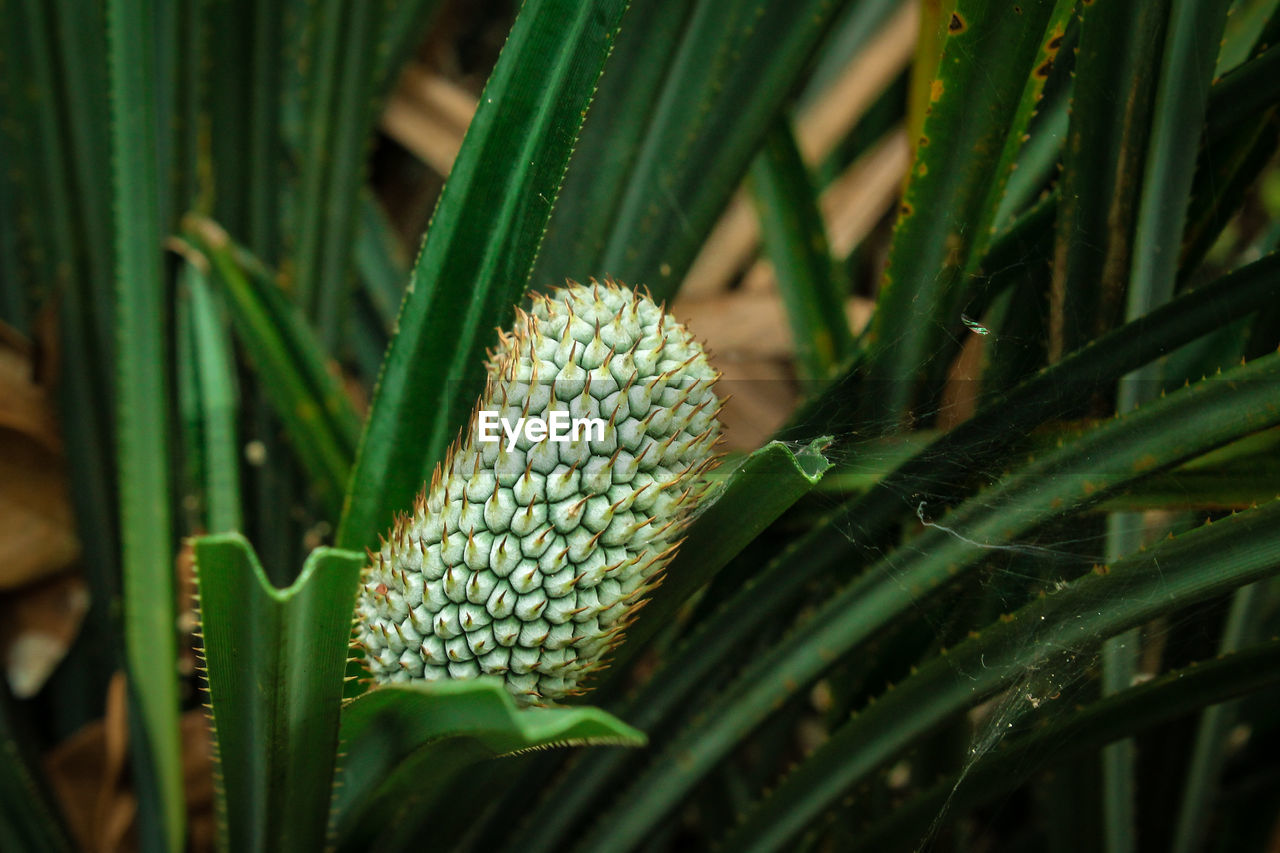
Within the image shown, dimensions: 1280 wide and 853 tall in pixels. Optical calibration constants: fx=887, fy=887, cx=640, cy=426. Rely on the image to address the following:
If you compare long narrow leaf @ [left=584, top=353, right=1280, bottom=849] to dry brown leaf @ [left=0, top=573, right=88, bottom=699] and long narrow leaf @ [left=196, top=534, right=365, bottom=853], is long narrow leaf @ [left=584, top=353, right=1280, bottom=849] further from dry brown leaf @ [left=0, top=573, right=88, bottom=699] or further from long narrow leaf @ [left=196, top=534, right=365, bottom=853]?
dry brown leaf @ [left=0, top=573, right=88, bottom=699]

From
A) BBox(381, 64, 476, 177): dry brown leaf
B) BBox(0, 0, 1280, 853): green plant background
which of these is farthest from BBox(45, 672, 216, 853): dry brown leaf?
BBox(381, 64, 476, 177): dry brown leaf

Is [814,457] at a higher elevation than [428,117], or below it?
below

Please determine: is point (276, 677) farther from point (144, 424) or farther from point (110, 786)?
point (110, 786)

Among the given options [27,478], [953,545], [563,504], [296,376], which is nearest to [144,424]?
[296,376]

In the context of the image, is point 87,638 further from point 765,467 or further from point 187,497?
point 765,467

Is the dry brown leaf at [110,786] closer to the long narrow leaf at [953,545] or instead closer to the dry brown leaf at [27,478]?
the dry brown leaf at [27,478]
